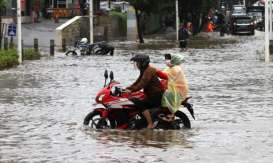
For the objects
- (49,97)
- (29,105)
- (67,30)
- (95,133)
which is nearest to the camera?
(95,133)

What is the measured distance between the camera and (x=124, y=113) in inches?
599

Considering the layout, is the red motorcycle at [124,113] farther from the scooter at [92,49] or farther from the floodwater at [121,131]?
the scooter at [92,49]

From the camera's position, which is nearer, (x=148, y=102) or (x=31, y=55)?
(x=148, y=102)

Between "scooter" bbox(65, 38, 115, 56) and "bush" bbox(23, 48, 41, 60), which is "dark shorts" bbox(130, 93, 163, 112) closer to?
"bush" bbox(23, 48, 41, 60)

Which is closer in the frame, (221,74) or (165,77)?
(165,77)

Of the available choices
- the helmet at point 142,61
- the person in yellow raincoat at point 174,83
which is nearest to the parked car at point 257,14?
the person in yellow raincoat at point 174,83

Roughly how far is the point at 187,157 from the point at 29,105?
870cm

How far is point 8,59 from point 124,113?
64.6ft

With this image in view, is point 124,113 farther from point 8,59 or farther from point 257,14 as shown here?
point 257,14

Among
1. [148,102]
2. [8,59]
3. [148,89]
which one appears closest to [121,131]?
[148,102]

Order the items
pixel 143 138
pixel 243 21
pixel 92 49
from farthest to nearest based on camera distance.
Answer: pixel 243 21, pixel 92 49, pixel 143 138

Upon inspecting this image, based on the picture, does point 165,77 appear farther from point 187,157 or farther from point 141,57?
point 187,157

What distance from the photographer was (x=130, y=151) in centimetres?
1277

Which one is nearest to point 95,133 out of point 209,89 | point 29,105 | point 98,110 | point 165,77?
point 98,110
